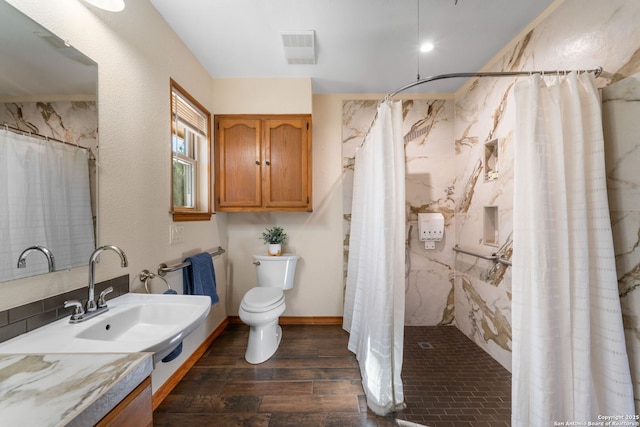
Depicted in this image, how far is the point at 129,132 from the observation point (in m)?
1.29

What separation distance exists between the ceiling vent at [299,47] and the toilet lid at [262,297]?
2.04m

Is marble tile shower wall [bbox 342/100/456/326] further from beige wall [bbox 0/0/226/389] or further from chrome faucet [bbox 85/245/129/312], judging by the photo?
chrome faucet [bbox 85/245/129/312]

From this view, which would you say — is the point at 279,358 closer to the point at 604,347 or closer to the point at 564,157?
the point at 604,347

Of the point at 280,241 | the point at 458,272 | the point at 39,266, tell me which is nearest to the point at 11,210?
the point at 39,266

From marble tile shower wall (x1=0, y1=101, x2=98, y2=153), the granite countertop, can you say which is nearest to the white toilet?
the granite countertop

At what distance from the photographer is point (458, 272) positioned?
7.86 feet

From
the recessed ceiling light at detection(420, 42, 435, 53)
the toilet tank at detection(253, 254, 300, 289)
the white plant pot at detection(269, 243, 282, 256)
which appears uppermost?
the recessed ceiling light at detection(420, 42, 435, 53)

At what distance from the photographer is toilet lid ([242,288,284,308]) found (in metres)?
1.88

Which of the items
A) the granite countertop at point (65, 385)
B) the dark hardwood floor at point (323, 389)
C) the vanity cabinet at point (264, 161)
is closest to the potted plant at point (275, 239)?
the vanity cabinet at point (264, 161)

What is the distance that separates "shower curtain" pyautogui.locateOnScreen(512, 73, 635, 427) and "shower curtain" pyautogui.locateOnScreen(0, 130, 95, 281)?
1960 millimetres

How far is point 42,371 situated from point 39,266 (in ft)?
1.73

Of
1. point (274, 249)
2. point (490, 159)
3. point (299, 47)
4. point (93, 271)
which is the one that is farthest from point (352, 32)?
point (93, 271)

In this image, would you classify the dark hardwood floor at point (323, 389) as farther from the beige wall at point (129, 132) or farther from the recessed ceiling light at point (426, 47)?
the recessed ceiling light at point (426, 47)

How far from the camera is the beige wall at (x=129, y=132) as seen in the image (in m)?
0.98
